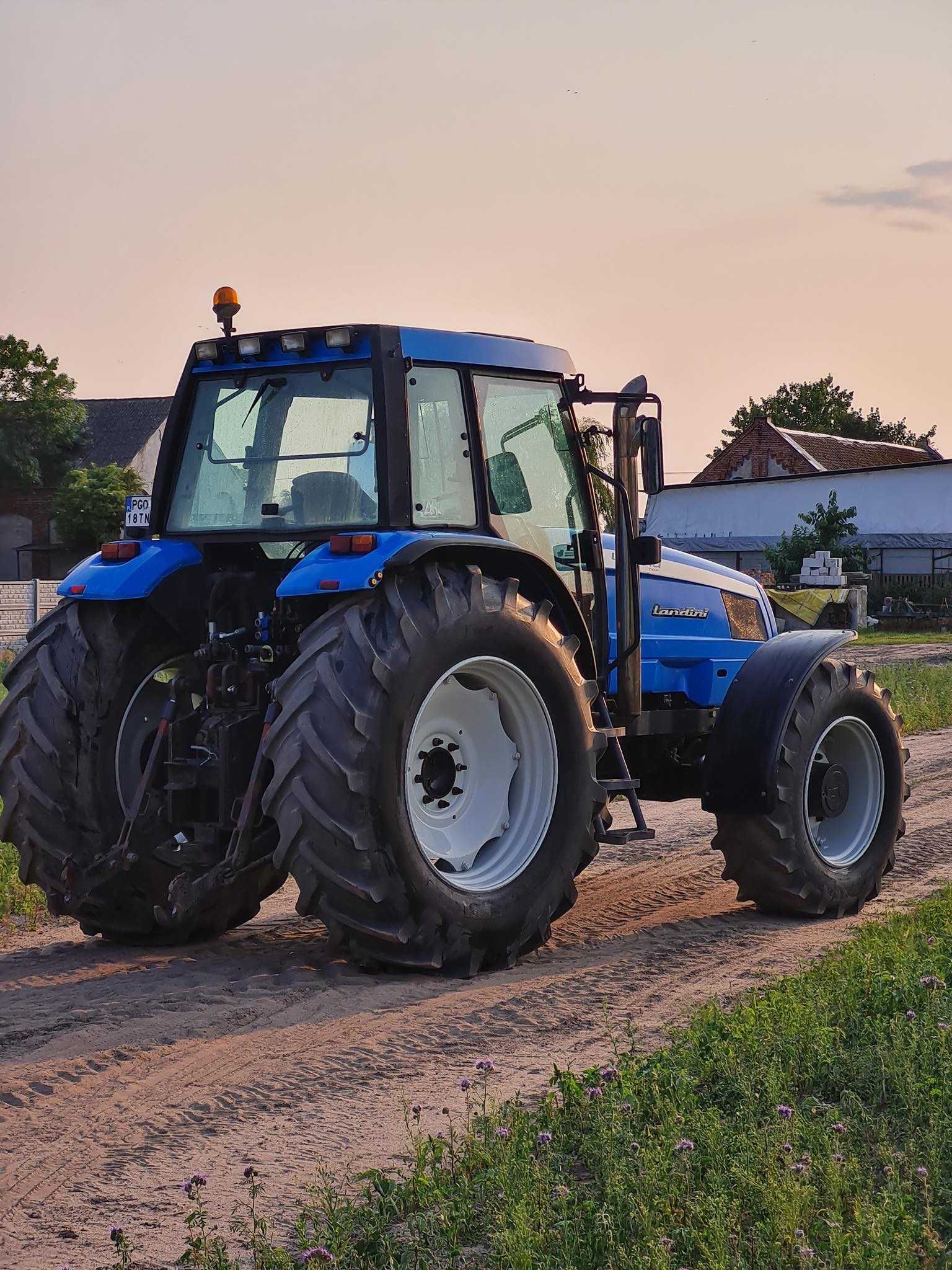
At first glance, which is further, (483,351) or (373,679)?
(483,351)

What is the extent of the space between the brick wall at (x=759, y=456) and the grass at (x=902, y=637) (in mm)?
14895

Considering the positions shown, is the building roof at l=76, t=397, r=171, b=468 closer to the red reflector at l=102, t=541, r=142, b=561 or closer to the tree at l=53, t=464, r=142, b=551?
the tree at l=53, t=464, r=142, b=551

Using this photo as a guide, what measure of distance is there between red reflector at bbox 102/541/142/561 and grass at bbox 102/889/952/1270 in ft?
9.64

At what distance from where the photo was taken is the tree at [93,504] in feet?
143

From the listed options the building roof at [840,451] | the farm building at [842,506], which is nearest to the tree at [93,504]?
the farm building at [842,506]

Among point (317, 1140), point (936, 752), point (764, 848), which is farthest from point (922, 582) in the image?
point (317, 1140)

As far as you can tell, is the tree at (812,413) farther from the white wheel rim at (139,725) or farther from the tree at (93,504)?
the white wheel rim at (139,725)

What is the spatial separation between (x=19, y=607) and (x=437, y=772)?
948 inches

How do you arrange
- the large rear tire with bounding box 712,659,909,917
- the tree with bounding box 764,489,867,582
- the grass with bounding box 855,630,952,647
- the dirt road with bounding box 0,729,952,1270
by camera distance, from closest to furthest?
the dirt road with bounding box 0,729,952,1270 → the large rear tire with bounding box 712,659,909,917 → the grass with bounding box 855,630,952,647 → the tree with bounding box 764,489,867,582

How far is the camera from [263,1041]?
5.19 m

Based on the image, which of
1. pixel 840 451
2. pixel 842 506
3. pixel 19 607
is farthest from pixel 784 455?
pixel 19 607

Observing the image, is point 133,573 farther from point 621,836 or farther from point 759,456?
point 759,456

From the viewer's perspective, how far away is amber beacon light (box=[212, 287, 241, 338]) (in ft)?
22.5

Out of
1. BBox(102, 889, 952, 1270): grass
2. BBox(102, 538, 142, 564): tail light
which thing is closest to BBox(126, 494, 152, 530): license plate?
BBox(102, 538, 142, 564): tail light
